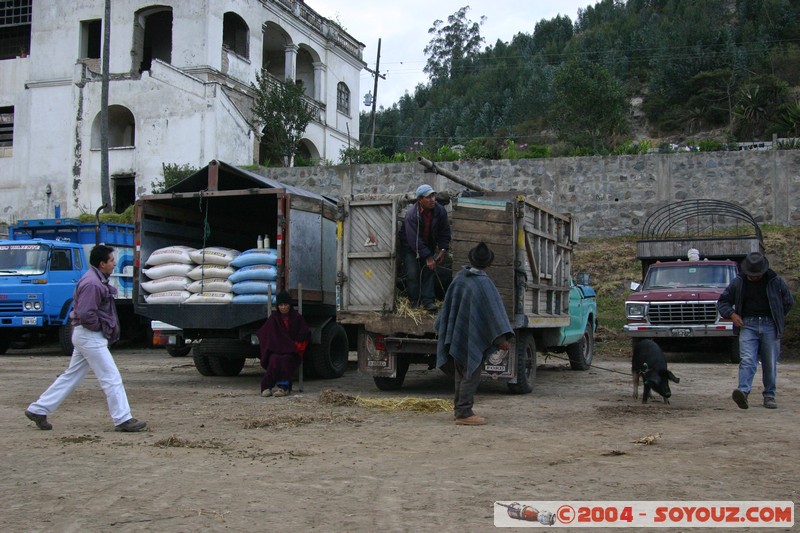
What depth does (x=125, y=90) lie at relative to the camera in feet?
110

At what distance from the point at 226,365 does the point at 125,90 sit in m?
23.0

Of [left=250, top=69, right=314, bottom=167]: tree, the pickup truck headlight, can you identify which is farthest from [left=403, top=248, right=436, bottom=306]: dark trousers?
[left=250, top=69, right=314, bottom=167]: tree

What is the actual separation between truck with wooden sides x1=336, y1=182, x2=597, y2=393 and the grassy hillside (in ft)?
24.4

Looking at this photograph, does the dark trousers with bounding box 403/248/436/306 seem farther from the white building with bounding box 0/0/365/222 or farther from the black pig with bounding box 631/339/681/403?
the white building with bounding box 0/0/365/222

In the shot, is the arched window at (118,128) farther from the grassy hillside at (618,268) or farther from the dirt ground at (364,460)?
the dirt ground at (364,460)

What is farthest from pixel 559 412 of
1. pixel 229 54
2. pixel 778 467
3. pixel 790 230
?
pixel 229 54

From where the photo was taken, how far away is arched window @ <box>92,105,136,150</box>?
114ft

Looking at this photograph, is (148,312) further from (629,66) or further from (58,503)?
(629,66)

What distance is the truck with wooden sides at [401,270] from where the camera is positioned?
34.2 feet

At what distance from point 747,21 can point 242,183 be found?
60864 millimetres

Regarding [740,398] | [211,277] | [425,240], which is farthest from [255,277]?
[740,398]

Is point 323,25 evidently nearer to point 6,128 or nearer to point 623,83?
point 6,128

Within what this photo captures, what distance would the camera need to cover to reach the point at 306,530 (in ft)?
15.3

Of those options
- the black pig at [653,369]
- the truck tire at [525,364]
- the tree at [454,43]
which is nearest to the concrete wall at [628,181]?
the truck tire at [525,364]
